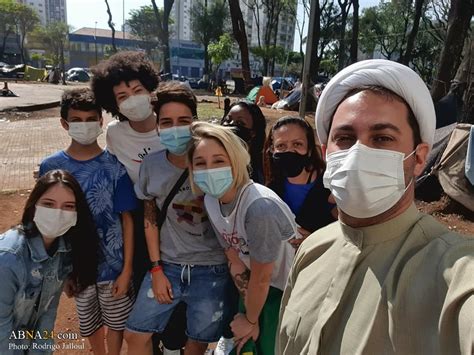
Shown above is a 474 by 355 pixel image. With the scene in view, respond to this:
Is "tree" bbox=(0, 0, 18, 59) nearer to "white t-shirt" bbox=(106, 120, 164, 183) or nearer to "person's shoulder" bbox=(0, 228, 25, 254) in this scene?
"white t-shirt" bbox=(106, 120, 164, 183)

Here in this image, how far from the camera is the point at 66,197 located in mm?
2076

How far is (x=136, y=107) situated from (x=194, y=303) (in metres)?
1.25

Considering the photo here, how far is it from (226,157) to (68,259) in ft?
3.97

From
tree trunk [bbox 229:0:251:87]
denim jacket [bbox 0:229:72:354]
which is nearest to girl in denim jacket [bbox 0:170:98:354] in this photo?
denim jacket [bbox 0:229:72:354]

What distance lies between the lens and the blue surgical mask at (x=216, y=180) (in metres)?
1.83

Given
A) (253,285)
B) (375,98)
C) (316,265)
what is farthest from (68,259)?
(375,98)

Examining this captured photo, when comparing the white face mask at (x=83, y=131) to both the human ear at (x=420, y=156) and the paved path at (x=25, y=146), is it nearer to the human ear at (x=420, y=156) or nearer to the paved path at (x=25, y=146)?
the human ear at (x=420, y=156)

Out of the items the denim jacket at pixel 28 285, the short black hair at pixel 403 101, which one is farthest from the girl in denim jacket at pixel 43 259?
the short black hair at pixel 403 101

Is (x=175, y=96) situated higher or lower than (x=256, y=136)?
higher

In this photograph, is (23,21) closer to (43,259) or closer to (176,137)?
(43,259)

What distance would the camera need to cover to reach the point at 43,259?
2.04m

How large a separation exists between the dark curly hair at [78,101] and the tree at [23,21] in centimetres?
6414

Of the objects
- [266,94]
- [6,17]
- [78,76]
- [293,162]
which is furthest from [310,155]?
[6,17]

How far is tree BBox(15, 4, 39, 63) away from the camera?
54.7 meters
